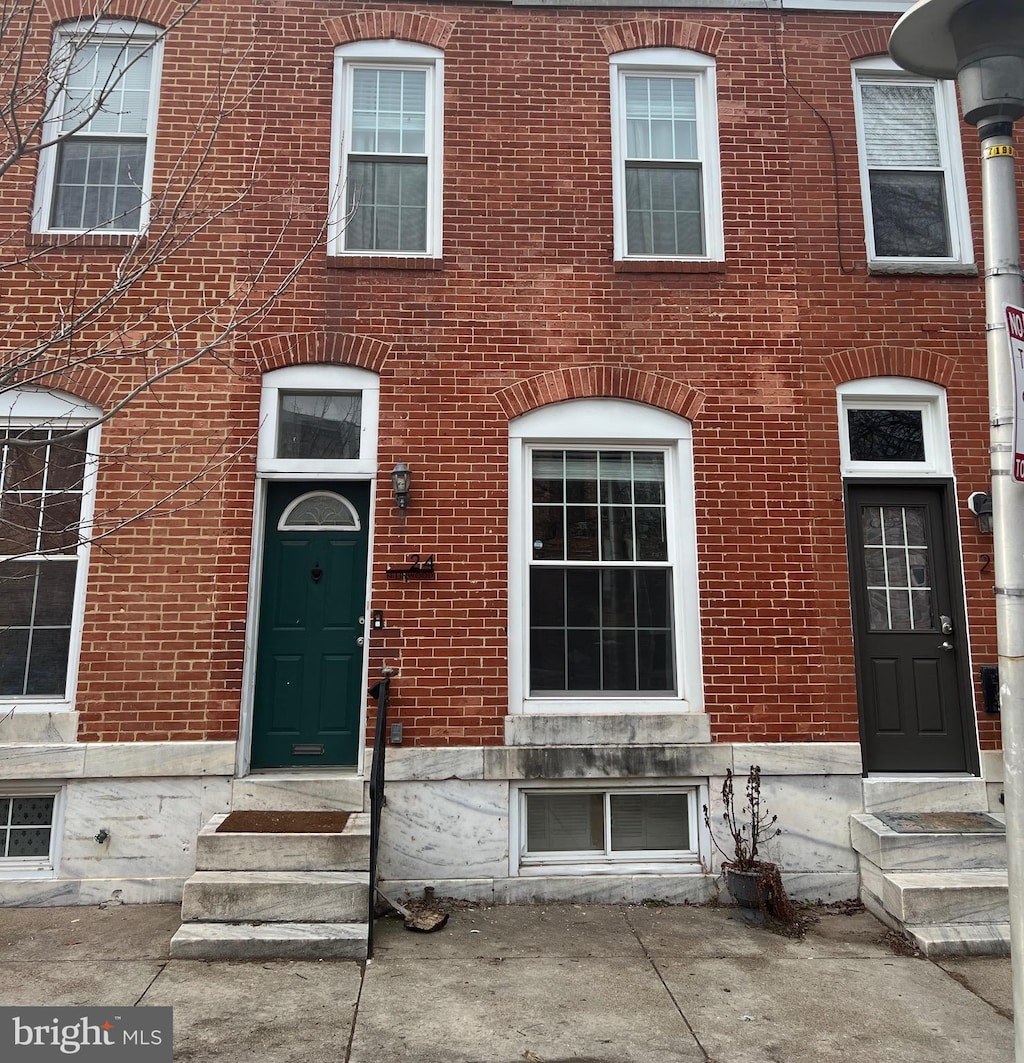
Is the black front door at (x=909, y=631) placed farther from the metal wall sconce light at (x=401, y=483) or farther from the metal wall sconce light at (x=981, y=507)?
the metal wall sconce light at (x=401, y=483)

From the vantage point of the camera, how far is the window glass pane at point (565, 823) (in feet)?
18.7

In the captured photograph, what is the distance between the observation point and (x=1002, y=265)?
3.04 m

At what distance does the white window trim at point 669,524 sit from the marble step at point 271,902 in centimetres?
182

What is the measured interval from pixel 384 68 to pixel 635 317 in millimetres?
3056

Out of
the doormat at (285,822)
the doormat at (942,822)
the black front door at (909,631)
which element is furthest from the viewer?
the black front door at (909,631)

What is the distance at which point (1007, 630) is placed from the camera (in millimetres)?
2893

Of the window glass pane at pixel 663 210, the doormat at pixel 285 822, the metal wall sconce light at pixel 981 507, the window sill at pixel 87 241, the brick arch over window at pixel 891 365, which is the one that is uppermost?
the window glass pane at pixel 663 210

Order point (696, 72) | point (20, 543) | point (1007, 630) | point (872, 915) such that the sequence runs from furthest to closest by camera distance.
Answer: point (696, 72) < point (20, 543) < point (872, 915) < point (1007, 630)

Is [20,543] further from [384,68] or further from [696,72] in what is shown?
[696,72]

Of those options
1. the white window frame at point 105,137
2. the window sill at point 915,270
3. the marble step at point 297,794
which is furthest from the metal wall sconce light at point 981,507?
the white window frame at point 105,137

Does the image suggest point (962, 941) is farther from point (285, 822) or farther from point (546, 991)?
point (285, 822)

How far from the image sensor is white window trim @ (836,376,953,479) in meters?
6.19

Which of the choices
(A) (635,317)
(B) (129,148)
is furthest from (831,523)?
(B) (129,148)

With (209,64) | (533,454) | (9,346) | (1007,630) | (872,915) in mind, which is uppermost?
(209,64)
